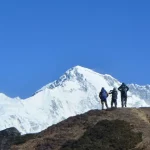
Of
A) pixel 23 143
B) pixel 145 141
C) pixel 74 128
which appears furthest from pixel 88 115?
pixel 145 141

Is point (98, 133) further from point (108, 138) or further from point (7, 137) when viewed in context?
point (7, 137)

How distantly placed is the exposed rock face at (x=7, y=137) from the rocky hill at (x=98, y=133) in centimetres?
28

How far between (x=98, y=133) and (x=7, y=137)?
781 centimetres

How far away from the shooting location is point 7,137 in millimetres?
48062

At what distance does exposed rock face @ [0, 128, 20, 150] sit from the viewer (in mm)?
46969

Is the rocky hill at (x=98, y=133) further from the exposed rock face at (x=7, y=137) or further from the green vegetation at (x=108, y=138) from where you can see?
the exposed rock face at (x=7, y=137)

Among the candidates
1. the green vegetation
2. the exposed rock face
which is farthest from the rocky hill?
the exposed rock face

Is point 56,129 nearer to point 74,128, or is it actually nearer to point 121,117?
point 74,128

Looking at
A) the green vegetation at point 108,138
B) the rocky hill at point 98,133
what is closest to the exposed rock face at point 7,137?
the rocky hill at point 98,133

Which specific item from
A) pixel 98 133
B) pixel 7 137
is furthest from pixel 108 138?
pixel 7 137

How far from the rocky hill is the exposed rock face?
28cm

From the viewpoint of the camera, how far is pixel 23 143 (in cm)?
4716

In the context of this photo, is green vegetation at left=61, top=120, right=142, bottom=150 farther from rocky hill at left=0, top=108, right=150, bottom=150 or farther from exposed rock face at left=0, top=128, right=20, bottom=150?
exposed rock face at left=0, top=128, right=20, bottom=150

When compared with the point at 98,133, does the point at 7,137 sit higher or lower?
higher
